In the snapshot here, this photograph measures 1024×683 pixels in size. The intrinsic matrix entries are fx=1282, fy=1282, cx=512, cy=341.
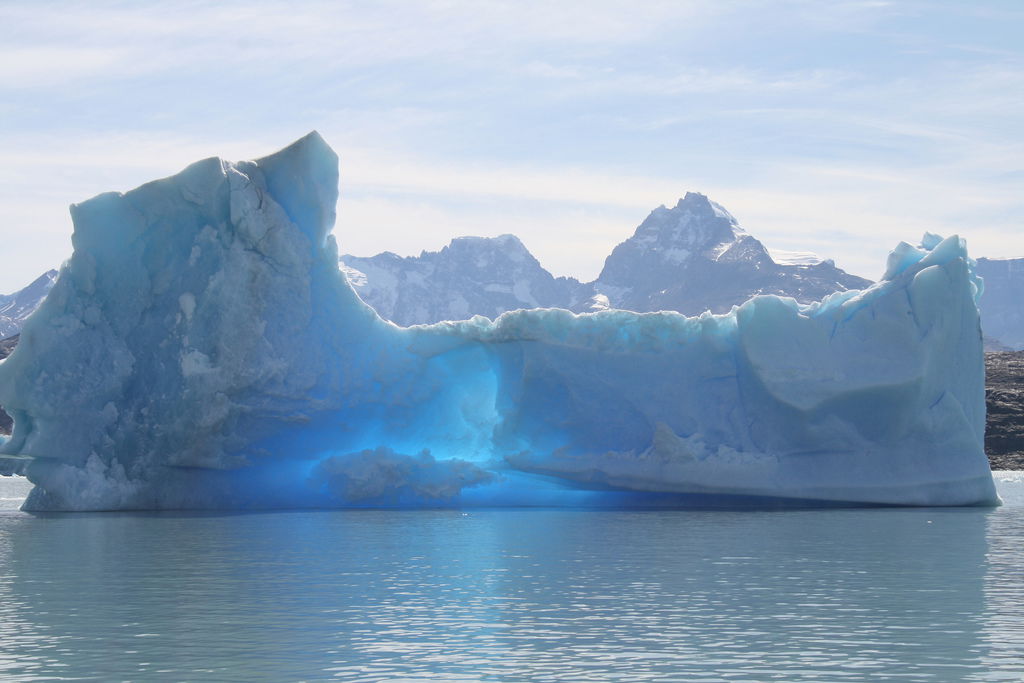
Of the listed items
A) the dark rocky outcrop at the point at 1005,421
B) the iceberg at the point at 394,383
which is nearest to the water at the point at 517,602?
the iceberg at the point at 394,383

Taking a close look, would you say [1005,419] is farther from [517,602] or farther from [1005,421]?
[517,602]

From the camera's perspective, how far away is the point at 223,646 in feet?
34.6

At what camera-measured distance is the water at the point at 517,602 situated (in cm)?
977

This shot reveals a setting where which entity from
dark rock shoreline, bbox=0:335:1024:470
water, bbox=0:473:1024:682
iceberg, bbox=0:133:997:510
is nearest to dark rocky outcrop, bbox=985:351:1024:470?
dark rock shoreline, bbox=0:335:1024:470

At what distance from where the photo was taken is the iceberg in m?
24.4

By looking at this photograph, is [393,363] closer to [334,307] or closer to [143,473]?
[334,307]

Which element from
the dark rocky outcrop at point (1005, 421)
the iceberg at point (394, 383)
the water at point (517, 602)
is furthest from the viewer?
the dark rocky outcrop at point (1005, 421)

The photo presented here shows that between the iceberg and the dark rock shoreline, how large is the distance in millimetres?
33597

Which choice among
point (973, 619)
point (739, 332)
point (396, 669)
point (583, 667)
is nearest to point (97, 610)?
point (396, 669)

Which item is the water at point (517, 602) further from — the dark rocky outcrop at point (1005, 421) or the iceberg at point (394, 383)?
the dark rocky outcrop at point (1005, 421)

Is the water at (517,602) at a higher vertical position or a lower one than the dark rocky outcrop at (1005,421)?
lower

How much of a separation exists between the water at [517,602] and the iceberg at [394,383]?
3.28 m

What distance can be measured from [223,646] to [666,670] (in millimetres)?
3668

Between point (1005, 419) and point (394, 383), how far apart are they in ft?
149
